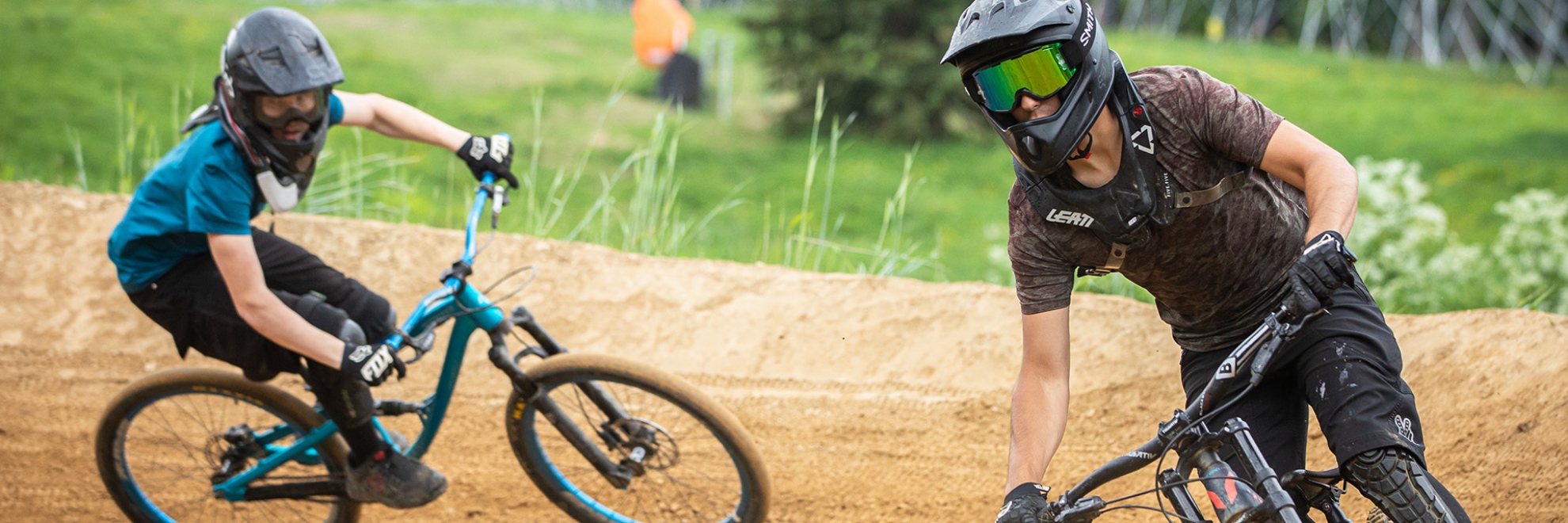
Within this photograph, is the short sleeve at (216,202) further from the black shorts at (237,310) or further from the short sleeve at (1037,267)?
the short sleeve at (1037,267)

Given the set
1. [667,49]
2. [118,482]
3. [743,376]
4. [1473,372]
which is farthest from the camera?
[667,49]

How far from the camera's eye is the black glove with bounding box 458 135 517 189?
3.85m

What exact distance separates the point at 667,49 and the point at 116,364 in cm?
848

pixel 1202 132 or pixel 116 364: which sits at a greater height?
pixel 1202 132

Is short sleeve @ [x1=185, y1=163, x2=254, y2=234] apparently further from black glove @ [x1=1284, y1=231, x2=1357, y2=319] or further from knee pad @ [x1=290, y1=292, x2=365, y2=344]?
black glove @ [x1=1284, y1=231, x2=1357, y2=319]

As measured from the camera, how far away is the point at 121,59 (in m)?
13.5

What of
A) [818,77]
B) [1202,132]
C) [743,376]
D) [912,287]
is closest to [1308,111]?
[818,77]

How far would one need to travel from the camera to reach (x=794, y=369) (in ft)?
18.2

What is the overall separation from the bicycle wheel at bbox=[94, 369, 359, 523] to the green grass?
2.53m

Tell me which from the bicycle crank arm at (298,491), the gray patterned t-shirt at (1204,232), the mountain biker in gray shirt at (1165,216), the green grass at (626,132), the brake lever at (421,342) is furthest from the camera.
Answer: the green grass at (626,132)

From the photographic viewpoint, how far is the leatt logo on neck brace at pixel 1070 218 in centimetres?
280

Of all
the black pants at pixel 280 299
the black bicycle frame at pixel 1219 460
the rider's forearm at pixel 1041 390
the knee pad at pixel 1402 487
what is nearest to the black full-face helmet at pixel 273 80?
the black pants at pixel 280 299

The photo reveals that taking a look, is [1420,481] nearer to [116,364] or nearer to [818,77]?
[116,364]

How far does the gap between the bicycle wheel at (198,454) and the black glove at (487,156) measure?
102 centimetres
